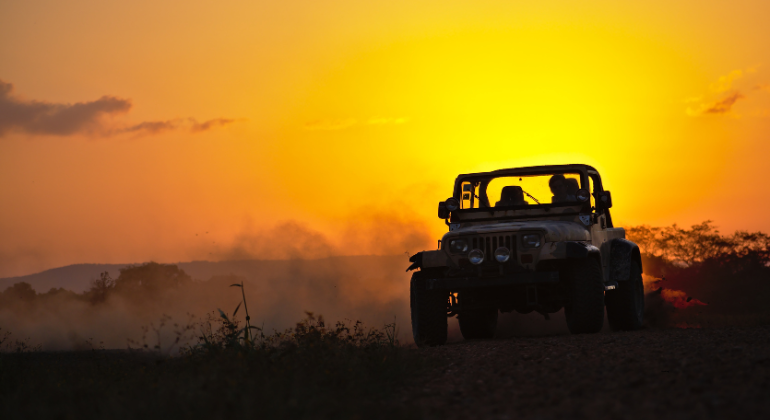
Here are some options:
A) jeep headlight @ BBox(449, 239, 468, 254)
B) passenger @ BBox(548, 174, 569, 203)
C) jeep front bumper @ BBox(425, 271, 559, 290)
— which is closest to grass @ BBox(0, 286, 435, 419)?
jeep front bumper @ BBox(425, 271, 559, 290)

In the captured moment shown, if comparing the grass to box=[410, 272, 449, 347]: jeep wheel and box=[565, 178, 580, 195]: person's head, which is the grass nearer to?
box=[410, 272, 449, 347]: jeep wheel

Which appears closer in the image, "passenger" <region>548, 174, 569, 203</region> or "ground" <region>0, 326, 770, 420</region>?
"ground" <region>0, 326, 770, 420</region>

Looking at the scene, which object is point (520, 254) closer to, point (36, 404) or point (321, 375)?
point (321, 375)

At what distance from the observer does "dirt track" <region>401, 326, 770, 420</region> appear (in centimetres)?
530

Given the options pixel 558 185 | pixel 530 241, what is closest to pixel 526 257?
pixel 530 241

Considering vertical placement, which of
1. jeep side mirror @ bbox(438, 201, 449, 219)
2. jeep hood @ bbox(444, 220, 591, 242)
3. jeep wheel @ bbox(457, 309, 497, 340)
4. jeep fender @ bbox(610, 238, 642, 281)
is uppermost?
jeep side mirror @ bbox(438, 201, 449, 219)

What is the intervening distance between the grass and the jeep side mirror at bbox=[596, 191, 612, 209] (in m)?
4.45

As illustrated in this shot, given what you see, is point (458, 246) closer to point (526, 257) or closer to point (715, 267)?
point (526, 257)

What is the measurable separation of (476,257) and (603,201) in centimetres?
278

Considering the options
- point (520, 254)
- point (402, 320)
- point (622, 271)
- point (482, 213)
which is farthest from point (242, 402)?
point (402, 320)

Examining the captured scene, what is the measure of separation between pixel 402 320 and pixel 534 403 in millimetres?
22796

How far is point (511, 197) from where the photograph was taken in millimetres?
12570

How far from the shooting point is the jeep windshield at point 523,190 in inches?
487

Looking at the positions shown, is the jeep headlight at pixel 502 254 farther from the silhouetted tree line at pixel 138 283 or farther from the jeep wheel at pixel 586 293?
the silhouetted tree line at pixel 138 283
